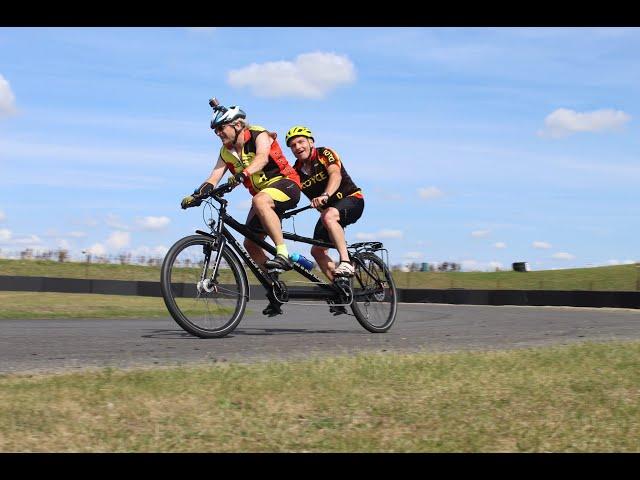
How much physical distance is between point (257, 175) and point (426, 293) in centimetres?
1902

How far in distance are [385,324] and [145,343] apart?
333cm

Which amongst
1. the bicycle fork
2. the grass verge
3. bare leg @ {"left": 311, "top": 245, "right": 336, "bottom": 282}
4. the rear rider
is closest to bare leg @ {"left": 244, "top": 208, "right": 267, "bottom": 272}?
the bicycle fork

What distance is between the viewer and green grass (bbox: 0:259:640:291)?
1299 inches

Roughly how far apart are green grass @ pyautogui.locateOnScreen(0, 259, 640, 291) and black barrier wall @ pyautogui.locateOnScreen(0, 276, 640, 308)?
6111 mm

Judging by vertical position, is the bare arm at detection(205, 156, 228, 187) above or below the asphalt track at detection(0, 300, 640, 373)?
above

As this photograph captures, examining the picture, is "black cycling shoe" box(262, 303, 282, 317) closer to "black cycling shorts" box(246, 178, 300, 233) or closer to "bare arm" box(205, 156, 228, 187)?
"black cycling shorts" box(246, 178, 300, 233)

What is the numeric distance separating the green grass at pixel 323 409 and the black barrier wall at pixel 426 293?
60.9ft

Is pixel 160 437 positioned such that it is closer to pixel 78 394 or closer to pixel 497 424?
pixel 78 394

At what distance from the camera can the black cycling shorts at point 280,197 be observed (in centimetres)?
869

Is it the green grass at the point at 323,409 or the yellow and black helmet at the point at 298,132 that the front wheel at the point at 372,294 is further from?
the green grass at the point at 323,409

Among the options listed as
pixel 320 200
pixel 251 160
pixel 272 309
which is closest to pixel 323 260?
pixel 320 200

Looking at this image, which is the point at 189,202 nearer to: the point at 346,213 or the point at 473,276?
the point at 346,213
